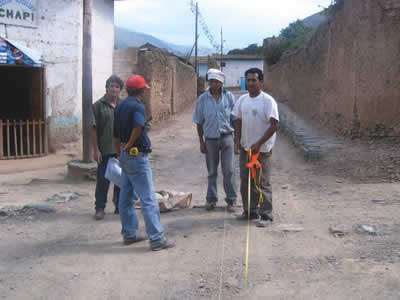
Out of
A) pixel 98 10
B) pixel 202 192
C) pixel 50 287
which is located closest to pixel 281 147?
pixel 202 192

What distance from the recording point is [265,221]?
4.46 metres

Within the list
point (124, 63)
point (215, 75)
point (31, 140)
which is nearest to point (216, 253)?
point (215, 75)

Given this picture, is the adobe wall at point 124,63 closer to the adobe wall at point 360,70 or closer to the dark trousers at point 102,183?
the adobe wall at point 360,70

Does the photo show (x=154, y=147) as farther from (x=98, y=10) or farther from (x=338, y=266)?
(x=338, y=266)

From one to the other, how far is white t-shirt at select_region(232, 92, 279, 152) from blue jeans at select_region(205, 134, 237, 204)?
0.49 m

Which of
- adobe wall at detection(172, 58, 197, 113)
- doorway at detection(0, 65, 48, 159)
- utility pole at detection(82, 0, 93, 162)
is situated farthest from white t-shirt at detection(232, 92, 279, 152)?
adobe wall at detection(172, 58, 197, 113)

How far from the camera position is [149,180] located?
3848mm

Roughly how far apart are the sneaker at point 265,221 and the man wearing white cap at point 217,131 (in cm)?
59

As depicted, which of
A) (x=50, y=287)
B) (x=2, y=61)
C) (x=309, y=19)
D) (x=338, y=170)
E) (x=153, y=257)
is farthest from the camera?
(x=309, y=19)

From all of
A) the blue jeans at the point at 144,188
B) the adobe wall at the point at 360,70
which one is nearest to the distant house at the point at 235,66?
the adobe wall at the point at 360,70

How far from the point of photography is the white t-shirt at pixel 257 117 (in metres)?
4.34

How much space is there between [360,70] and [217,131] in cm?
472

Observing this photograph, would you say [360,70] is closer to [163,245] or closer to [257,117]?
[257,117]

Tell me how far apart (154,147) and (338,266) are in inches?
295
